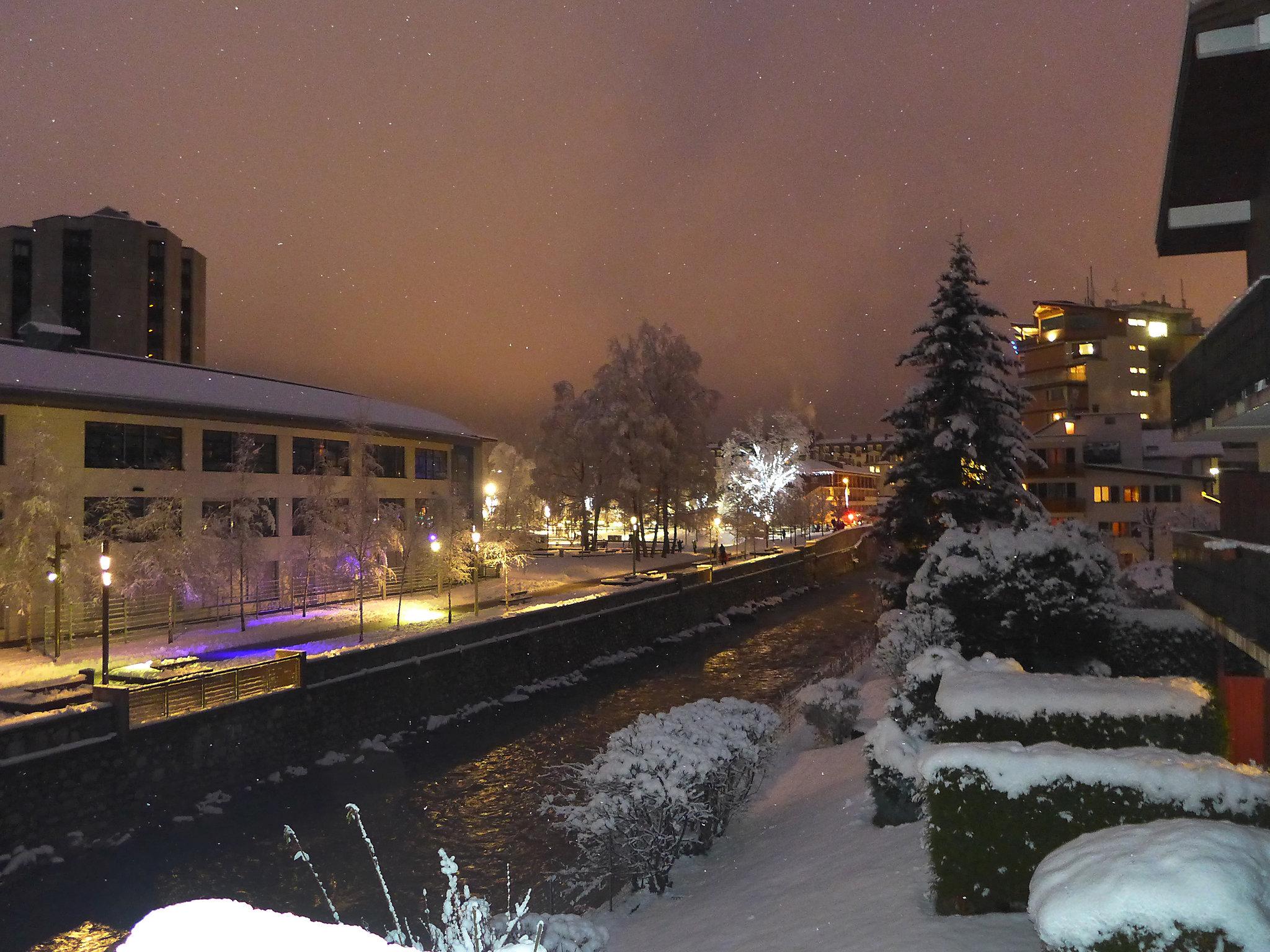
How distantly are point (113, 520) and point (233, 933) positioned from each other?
29.8m

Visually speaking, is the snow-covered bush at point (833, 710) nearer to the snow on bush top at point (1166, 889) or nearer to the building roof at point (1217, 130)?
the building roof at point (1217, 130)

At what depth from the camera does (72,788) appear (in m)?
15.6

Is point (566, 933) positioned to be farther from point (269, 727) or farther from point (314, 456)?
point (314, 456)

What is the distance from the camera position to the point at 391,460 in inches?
1706

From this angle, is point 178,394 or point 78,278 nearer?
point 178,394

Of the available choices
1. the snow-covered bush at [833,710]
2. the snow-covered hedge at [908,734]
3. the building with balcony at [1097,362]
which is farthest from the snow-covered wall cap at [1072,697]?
the building with balcony at [1097,362]

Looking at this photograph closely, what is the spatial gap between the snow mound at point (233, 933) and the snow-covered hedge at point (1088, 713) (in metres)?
7.15

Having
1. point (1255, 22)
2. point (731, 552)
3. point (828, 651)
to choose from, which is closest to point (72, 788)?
point (1255, 22)

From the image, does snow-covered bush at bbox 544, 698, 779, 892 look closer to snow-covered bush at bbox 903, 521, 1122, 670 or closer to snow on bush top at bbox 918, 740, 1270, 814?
snow-covered bush at bbox 903, 521, 1122, 670

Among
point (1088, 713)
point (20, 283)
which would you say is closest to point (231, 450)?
point (1088, 713)

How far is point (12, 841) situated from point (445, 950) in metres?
13.5

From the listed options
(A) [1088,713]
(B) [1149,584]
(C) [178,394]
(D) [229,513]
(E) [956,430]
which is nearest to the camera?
(A) [1088,713]

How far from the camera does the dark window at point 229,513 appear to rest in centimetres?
3127

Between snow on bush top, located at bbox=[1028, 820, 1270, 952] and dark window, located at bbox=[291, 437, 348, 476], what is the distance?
34513mm
